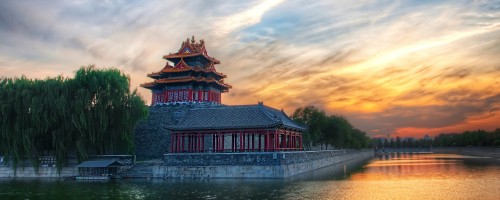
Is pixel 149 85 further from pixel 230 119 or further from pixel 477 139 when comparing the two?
pixel 477 139

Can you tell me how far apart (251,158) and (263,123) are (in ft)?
11.0

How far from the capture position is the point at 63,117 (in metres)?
38.1

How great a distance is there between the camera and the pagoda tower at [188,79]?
58.5 m

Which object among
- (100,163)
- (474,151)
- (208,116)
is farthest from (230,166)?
(474,151)

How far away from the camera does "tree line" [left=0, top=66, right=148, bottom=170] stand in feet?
124

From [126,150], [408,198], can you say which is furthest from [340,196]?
[126,150]

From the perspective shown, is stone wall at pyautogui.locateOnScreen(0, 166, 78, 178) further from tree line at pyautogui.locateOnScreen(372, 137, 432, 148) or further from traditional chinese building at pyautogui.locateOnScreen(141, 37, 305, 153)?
tree line at pyautogui.locateOnScreen(372, 137, 432, 148)

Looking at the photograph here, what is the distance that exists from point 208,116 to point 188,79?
18.3 meters

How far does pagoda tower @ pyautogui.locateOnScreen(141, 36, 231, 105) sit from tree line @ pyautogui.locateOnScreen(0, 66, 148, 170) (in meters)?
18.1

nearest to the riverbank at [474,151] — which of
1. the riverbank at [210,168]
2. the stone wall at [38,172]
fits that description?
the riverbank at [210,168]

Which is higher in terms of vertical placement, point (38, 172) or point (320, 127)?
point (320, 127)

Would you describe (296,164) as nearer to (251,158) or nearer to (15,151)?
(251,158)

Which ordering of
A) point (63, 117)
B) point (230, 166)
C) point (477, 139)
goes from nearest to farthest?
point (230, 166), point (63, 117), point (477, 139)

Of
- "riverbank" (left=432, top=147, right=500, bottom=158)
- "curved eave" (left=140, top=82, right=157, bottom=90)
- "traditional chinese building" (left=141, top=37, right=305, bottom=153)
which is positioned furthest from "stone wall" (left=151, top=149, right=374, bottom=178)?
"riverbank" (left=432, top=147, right=500, bottom=158)
